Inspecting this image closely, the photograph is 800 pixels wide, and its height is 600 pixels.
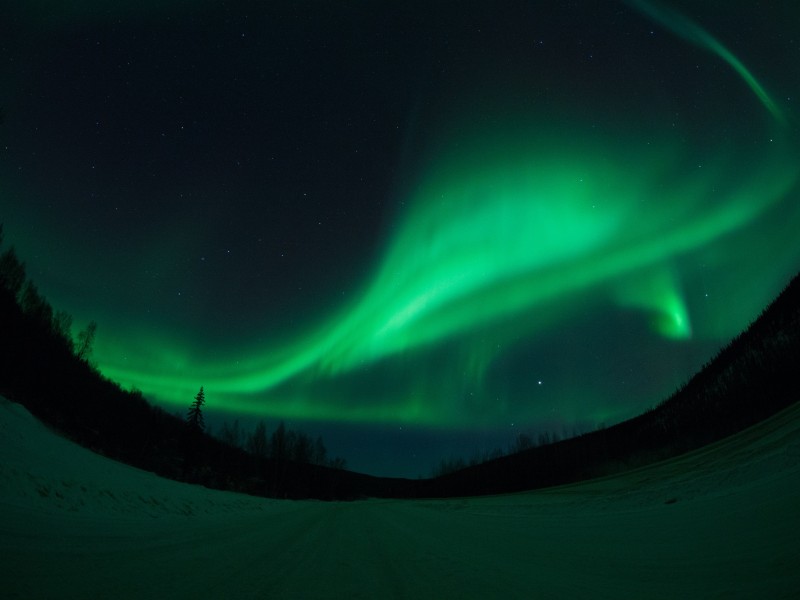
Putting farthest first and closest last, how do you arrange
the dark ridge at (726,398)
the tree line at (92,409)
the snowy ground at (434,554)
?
the tree line at (92,409) < the dark ridge at (726,398) < the snowy ground at (434,554)

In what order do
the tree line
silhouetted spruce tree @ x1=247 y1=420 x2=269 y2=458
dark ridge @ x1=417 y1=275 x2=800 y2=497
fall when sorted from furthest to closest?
silhouetted spruce tree @ x1=247 y1=420 x2=269 y2=458 < the tree line < dark ridge @ x1=417 y1=275 x2=800 y2=497

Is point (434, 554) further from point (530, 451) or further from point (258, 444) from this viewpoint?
point (258, 444)

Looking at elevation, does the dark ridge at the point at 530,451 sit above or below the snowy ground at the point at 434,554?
above

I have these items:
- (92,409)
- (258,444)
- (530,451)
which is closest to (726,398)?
(530,451)

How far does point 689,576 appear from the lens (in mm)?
3691

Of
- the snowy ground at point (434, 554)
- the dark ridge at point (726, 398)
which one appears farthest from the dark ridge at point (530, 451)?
the snowy ground at point (434, 554)

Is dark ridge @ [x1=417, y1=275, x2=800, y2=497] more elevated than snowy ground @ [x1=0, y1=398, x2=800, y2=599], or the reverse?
dark ridge @ [x1=417, y1=275, x2=800, y2=497]

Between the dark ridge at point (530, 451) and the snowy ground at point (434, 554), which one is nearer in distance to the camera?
the snowy ground at point (434, 554)

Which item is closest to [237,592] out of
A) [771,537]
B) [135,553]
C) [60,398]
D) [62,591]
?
[62,591]

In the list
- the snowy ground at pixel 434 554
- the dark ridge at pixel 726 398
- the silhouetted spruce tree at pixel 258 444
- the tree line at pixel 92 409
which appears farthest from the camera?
the silhouetted spruce tree at pixel 258 444

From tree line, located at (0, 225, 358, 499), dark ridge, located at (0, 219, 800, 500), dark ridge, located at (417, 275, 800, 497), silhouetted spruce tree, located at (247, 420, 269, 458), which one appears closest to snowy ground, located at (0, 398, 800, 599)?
dark ridge, located at (417, 275, 800, 497)

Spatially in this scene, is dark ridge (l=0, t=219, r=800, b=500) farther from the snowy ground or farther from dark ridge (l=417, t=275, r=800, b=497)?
the snowy ground

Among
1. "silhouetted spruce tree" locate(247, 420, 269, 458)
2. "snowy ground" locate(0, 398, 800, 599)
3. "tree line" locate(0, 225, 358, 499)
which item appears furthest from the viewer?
"silhouetted spruce tree" locate(247, 420, 269, 458)

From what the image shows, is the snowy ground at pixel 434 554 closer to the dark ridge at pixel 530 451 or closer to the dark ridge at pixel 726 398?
the dark ridge at pixel 726 398
